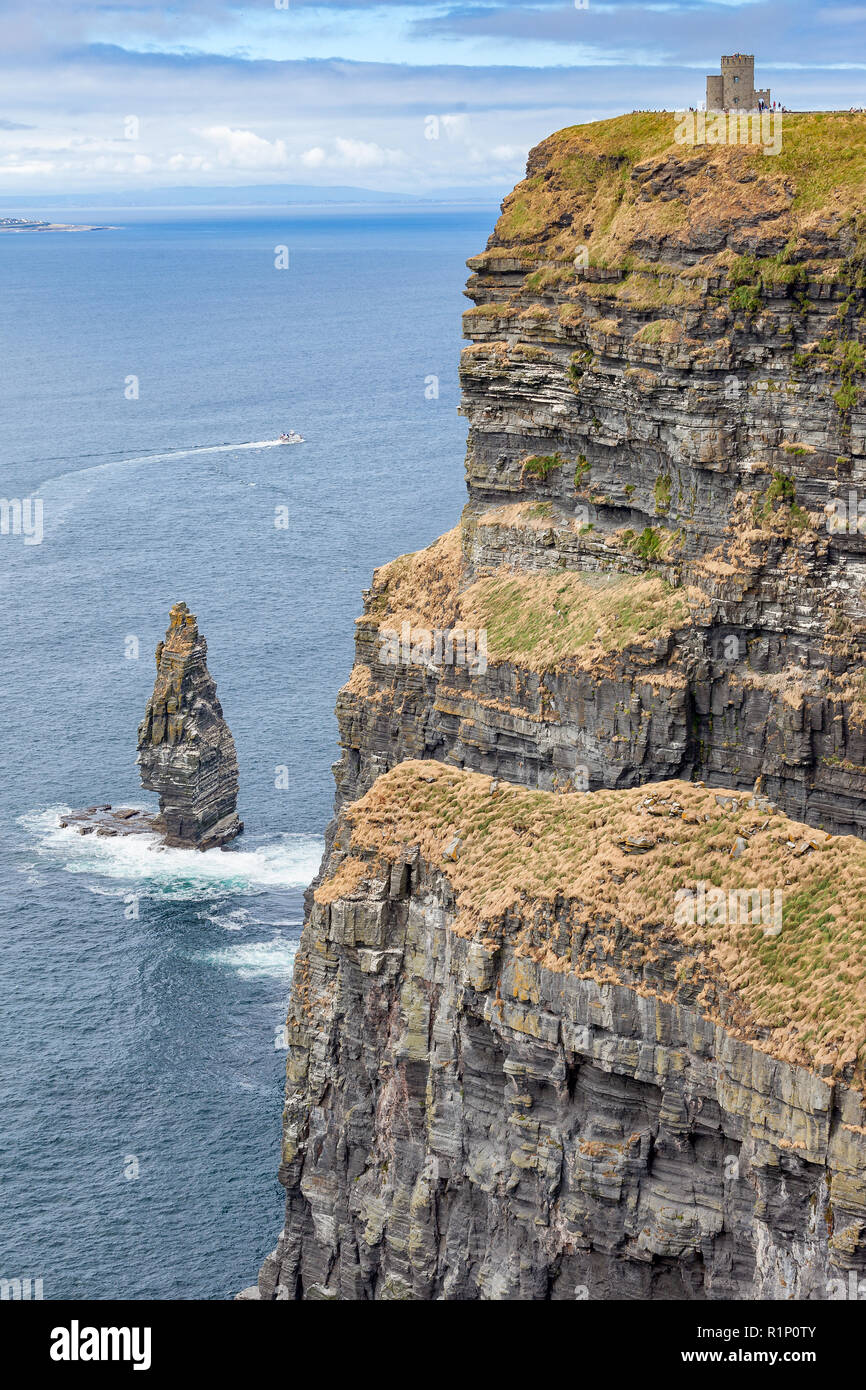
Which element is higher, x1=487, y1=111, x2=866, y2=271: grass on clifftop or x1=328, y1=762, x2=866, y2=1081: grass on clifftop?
x1=487, y1=111, x2=866, y2=271: grass on clifftop

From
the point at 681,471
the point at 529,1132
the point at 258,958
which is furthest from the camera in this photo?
the point at 258,958

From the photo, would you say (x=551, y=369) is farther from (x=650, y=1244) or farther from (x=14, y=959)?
(x=14, y=959)

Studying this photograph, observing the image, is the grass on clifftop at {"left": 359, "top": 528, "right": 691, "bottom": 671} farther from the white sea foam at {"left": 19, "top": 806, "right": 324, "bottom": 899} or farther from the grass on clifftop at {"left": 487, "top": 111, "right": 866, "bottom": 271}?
the white sea foam at {"left": 19, "top": 806, "right": 324, "bottom": 899}

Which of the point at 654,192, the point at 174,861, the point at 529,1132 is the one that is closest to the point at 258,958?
the point at 174,861

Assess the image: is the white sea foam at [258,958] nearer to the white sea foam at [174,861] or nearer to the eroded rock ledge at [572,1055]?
the white sea foam at [174,861]

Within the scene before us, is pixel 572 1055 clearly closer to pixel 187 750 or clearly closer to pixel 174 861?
pixel 187 750

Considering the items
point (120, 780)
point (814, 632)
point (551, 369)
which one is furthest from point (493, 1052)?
point (120, 780)

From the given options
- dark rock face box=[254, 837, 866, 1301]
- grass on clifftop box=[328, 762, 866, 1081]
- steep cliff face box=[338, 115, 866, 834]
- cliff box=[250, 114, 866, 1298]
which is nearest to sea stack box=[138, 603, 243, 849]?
cliff box=[250, 114, 866, 1298]
